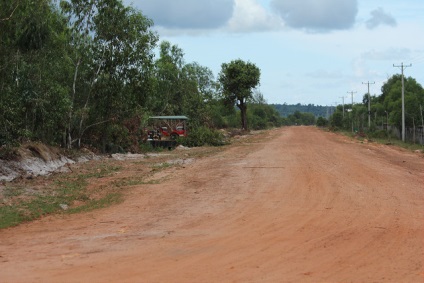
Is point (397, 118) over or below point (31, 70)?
below

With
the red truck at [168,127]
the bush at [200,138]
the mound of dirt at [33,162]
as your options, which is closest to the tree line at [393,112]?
the bush at [200,138]

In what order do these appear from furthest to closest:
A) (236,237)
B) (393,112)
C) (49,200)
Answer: (393,112) < (49,200) < (236,237)

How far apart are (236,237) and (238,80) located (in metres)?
50.3

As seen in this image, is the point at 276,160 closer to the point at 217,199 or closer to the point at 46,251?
the point at 217,199

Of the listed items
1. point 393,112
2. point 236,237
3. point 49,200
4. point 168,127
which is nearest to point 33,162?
point 49,200

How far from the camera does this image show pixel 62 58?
72.8 feet

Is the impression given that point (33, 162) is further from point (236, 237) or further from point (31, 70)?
point (236, 237)

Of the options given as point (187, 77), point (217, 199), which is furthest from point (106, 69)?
point (187, 77)

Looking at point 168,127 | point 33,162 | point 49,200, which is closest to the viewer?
point 49,200

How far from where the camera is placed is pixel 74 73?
24.2 m

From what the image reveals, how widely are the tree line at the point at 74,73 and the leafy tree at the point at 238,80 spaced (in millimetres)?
29478

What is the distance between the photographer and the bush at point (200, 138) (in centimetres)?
3516

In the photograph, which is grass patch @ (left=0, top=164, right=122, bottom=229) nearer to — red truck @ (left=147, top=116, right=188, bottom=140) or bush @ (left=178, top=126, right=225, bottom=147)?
bush @ (left=178, top=126, right=225, bottom=147)

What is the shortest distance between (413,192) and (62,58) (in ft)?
51.3
